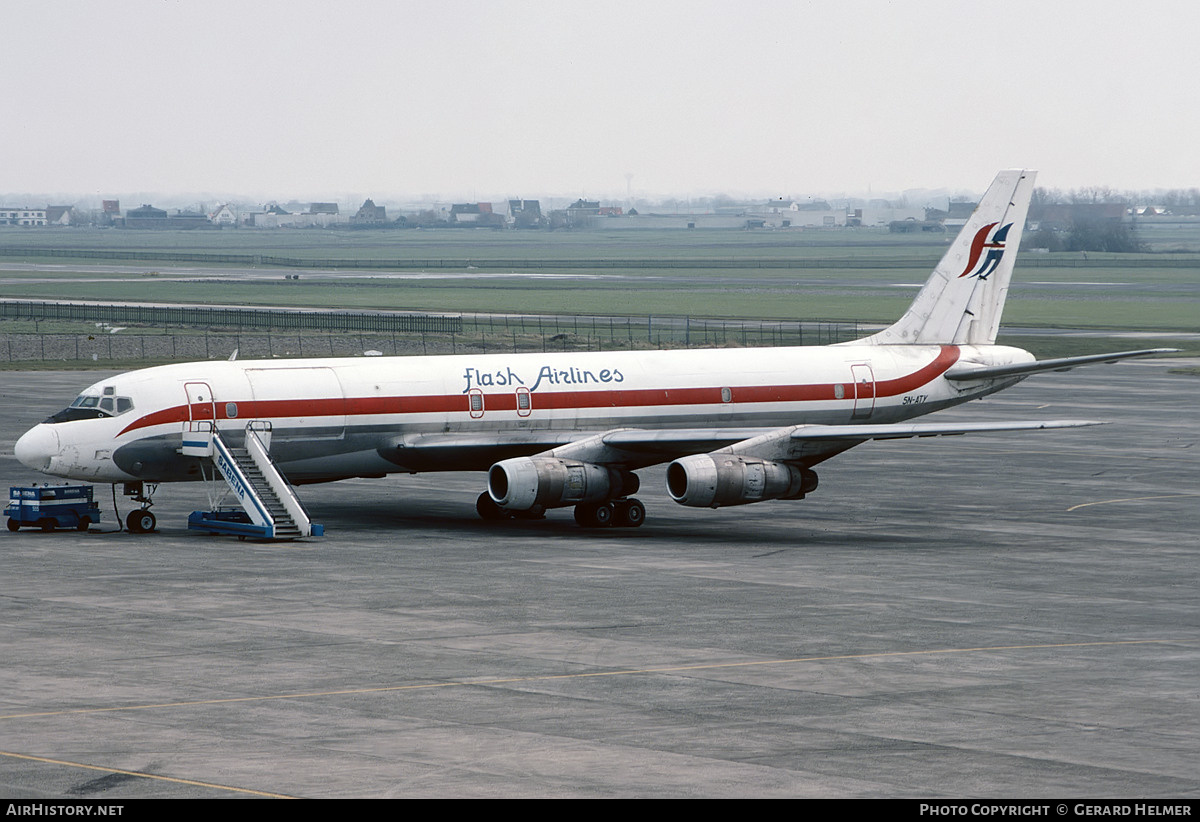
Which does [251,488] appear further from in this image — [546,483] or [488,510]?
[488,510]

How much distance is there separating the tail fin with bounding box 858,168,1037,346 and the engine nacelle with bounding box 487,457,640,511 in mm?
12876

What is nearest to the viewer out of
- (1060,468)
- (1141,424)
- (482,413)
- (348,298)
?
(482,413)

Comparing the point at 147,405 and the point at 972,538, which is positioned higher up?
the point at 147,405

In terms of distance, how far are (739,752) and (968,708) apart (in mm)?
4525

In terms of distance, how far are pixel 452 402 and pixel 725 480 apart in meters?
8.08

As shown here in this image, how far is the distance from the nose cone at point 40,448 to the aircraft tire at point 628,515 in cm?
1452

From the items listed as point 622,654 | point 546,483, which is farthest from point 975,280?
point 622,654

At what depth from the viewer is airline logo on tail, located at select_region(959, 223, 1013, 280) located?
5547cm

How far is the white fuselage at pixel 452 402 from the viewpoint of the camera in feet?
146

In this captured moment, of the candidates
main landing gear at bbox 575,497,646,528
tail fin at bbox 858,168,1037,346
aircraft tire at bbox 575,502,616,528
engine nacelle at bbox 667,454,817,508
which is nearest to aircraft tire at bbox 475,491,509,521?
aircraft tire at bbox 575,502,616,528

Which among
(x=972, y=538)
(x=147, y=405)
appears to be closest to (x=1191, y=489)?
(x=972, y=538)

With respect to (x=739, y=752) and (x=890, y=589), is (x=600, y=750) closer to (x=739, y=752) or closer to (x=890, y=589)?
(x=739, y=752)

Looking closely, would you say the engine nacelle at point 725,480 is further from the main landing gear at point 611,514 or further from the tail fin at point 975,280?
the tail fin at point 975,280

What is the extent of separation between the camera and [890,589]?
120 feet
